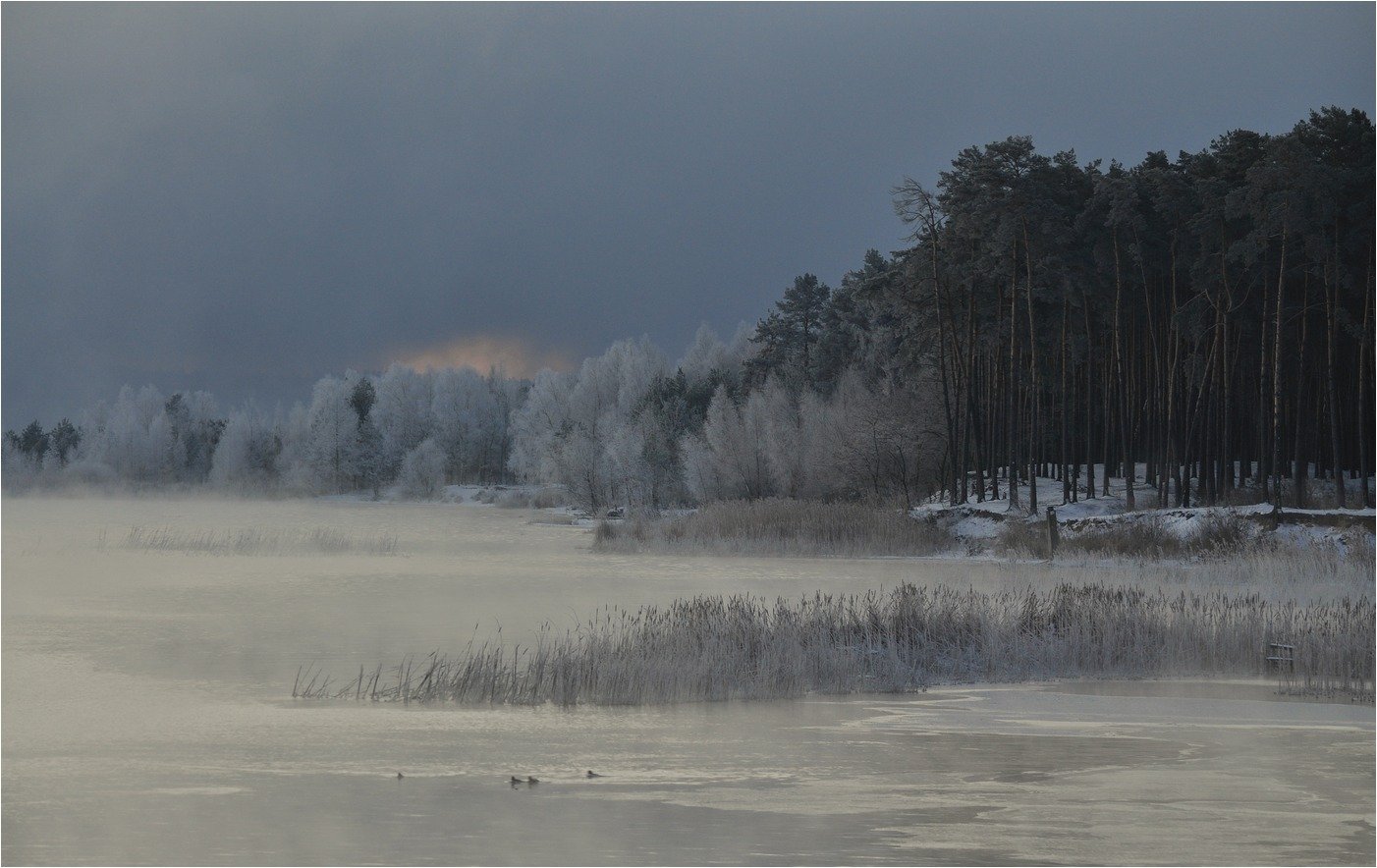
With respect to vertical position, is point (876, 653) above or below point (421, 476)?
below

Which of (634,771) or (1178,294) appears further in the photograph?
(1178,294)

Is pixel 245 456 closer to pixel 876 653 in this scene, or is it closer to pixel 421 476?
pixel 421 476

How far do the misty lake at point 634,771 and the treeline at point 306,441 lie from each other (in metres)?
90.3

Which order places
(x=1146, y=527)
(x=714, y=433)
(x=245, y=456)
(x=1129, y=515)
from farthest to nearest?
(x=245, y=456)
(x=714, y=433)
(x=1129, y=515)
(x=1146, y=527)

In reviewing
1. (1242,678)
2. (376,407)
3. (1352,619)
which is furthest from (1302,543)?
(376,407)

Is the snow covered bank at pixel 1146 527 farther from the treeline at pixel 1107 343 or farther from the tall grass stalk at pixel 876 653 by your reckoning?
the tall grass stalk at pixel 876 653

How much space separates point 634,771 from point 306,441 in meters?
108

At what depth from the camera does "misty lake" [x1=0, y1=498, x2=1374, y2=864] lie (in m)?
8.65

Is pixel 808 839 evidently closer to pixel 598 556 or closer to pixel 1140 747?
pixel 1140 747

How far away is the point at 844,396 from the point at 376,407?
6445 cm

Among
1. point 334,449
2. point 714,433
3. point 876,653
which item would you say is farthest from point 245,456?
point 876,653

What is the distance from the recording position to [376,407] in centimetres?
11606

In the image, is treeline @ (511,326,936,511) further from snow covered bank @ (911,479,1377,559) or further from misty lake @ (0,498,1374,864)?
misty lake @ (0,498,1374,864)

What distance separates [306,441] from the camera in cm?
11319
